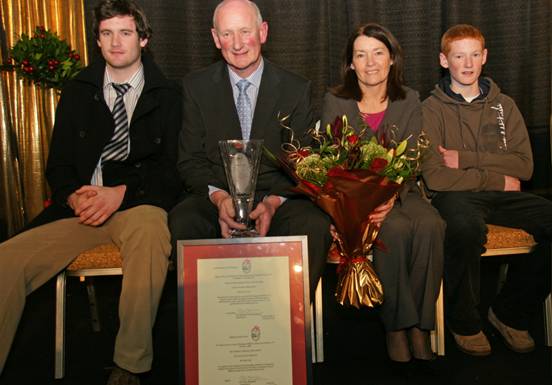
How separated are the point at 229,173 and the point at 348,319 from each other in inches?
51.0

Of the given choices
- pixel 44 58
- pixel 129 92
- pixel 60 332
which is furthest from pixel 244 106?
pixel 44 58

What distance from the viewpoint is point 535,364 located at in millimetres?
2443

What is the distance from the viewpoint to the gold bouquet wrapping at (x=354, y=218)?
6.88 feet

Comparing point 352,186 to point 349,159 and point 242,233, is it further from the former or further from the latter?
point 242,233

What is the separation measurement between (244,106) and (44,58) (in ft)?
4.76

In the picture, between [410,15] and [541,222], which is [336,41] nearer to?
[410,15]

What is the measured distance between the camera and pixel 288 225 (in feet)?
7.98

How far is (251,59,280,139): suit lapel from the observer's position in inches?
106

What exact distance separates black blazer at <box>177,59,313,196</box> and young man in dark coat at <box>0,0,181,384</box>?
79 mm

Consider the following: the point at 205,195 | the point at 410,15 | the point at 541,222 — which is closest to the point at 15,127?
the point at 205,195

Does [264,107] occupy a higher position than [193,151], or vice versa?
[264,107]

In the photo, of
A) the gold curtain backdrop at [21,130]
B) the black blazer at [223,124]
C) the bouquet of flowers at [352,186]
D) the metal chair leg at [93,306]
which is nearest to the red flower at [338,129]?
the bouquet of flowers at [352,186]

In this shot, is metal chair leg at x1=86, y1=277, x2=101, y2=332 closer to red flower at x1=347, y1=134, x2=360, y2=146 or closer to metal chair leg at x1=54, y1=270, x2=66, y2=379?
metal chair leg at x1=54, y1=270, x2=66, y2=379

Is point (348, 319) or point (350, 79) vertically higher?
point (350, 79)
